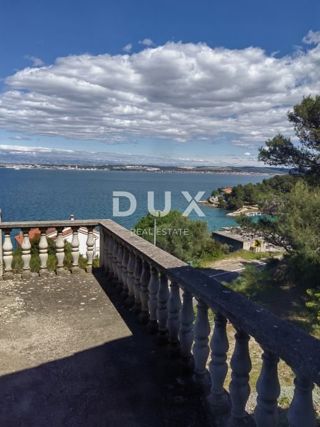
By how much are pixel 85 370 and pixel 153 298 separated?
0.76 m

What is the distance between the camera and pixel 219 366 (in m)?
1.89

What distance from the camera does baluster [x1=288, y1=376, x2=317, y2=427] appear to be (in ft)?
4.10

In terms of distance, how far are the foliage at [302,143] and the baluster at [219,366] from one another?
45.3 feet

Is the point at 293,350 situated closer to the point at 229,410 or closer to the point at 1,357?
the point at 229,410

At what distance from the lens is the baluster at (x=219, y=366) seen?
185cm

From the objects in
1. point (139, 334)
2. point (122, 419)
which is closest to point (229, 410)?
point (122, 419)

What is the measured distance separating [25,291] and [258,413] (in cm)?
298

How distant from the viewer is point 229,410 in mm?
1926

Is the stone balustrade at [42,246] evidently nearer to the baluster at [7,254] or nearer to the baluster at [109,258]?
the baluster at [7,254]

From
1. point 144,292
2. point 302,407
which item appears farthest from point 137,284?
point 302,407

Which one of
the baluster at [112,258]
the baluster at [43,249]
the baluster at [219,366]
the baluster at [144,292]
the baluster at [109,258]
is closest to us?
the baluster at [219,366]

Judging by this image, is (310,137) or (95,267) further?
(310,137)

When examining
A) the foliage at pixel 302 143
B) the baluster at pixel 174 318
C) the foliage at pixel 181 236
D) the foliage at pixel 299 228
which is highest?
the foliage at pixel 302 143

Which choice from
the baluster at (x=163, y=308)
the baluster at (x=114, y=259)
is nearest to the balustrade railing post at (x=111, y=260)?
the baluster at (x=114, y=259)
